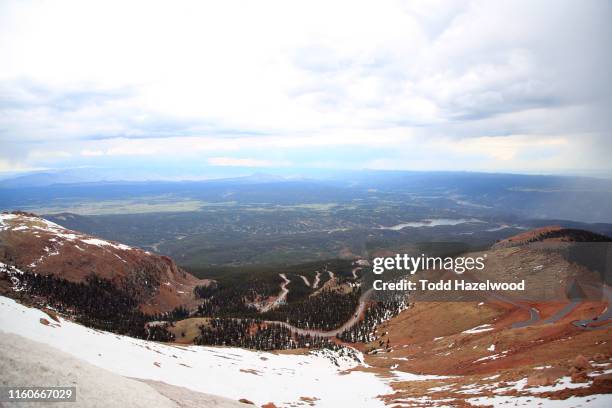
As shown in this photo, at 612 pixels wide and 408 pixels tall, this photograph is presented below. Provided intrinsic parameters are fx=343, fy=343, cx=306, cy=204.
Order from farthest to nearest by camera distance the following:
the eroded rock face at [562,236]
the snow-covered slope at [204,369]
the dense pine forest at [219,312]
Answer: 1. the eroded rock face at [562,236]
2. the dense pine forest at [219,312]
3. the snow-covered slope at [204,369]

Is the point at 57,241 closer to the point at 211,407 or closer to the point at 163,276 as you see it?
the point at 163,276

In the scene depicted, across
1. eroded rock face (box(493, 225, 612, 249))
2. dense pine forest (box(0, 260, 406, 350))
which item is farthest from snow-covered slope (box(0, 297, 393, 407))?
eroded rock face (box(493, 225, 612, 249))

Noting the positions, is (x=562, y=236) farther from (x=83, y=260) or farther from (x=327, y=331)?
(x=83, y=260)

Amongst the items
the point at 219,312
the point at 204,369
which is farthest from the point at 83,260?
the point at 204,369

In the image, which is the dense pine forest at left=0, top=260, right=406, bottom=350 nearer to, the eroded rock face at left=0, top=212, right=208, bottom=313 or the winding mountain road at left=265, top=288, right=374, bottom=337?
the winding mountain road at left=265, top=288, right=374, bottom=337

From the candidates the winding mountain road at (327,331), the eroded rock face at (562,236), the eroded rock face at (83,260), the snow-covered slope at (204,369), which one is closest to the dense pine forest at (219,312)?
the winding mountain road at (327,331)

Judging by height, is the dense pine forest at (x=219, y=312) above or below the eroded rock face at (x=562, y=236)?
below

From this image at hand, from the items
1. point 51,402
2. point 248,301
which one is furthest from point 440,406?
point 248,301

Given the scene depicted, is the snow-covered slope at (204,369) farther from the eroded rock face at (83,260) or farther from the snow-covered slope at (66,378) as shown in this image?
the eroded rock face at (83,260)
